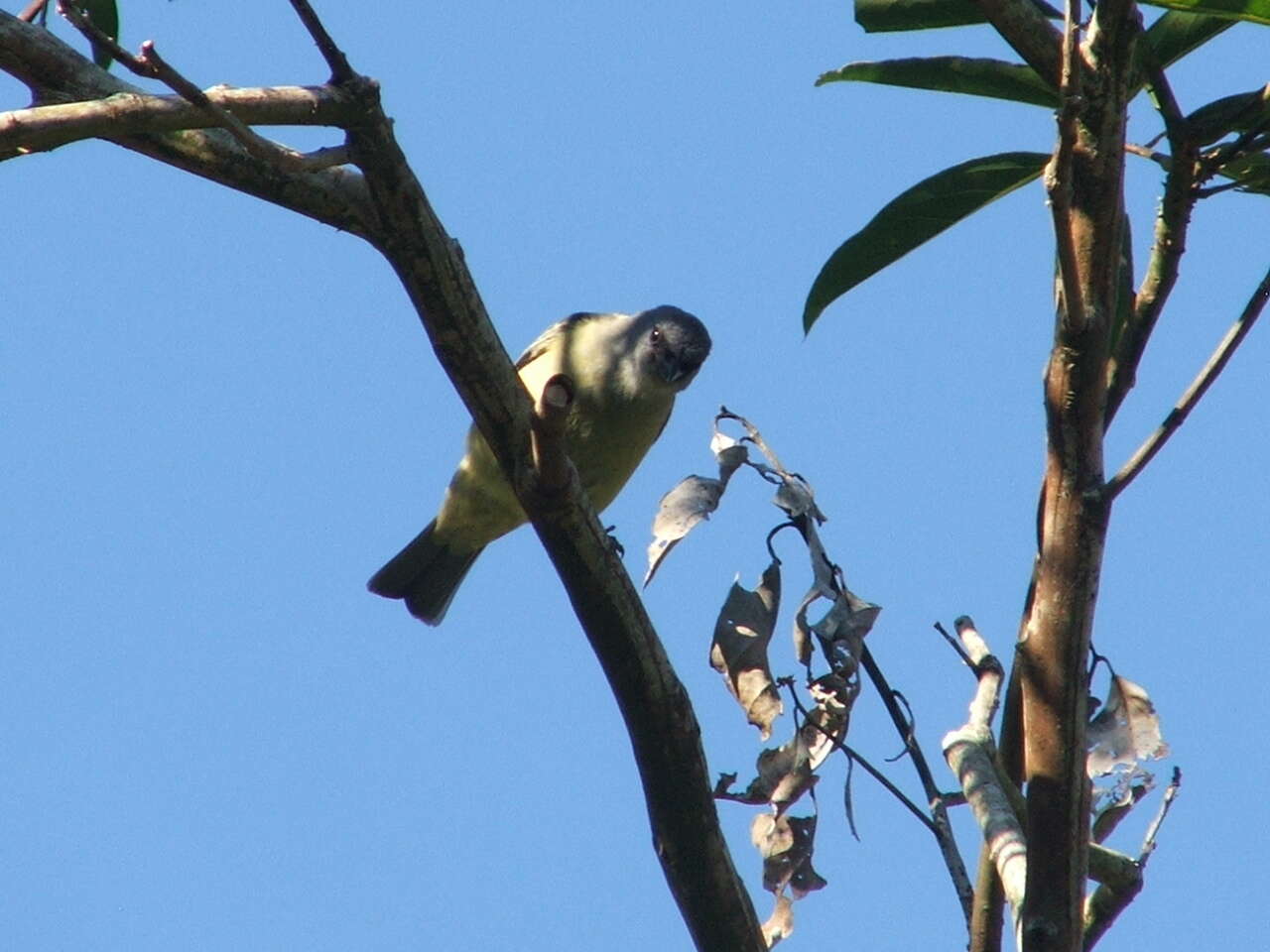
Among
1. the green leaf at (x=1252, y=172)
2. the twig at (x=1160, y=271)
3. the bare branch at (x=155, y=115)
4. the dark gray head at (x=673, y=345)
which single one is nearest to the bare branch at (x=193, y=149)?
the bare branch at (x=155, y=115)

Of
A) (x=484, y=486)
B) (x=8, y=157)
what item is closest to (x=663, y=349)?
(x=484, y=486)

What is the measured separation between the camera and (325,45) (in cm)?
265

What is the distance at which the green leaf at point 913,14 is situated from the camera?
3.03 metres

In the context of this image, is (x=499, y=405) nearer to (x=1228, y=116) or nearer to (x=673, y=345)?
(x=1228, y=116)

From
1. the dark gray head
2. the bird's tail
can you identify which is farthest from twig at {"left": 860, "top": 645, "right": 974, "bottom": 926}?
the bird's tail

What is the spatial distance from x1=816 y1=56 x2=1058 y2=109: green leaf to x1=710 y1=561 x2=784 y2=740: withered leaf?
995 mm

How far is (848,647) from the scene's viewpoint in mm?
3074

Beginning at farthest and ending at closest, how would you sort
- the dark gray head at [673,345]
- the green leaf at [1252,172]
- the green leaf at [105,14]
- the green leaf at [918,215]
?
the dark gray head at [673,345] → the green leaf at [105,14] → the green leaf at [918,215] → the green leaf at [1252,172]

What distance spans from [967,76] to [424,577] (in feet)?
14.9

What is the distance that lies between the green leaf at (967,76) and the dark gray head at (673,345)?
3217 mm

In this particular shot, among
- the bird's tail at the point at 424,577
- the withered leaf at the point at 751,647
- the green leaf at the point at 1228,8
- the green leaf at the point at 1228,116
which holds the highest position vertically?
the bird's tail at the point at 424,577

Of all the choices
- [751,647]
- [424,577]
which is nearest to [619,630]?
[751,647]

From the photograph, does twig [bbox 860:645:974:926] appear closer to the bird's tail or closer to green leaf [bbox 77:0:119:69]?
green leaf [bbox 77:0:119:69]

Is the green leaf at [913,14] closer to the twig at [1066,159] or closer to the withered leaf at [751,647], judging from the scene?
the twig at [1066,159]
